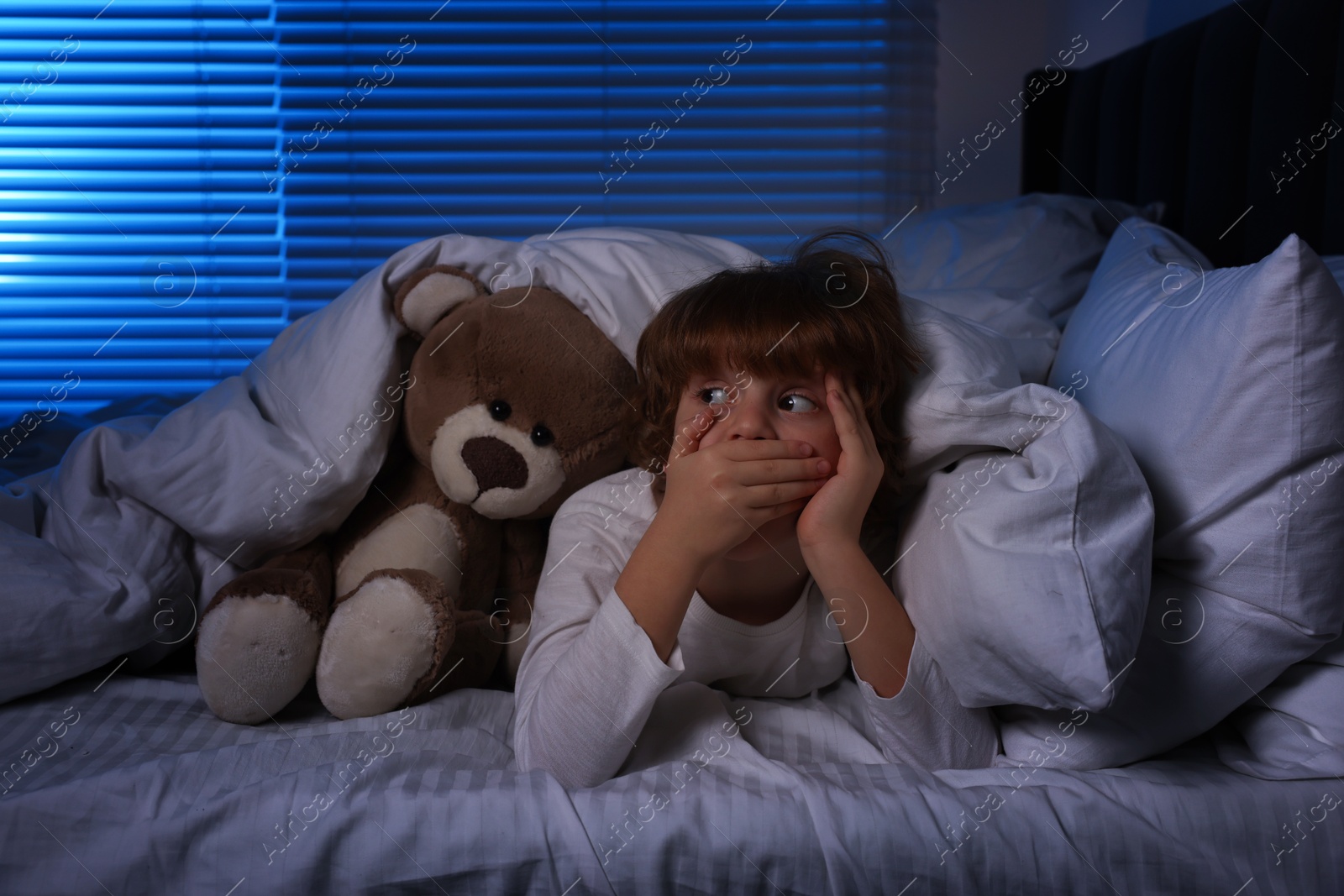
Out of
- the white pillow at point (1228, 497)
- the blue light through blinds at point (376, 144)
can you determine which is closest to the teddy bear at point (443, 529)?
the white pillow at point (1228, 497)

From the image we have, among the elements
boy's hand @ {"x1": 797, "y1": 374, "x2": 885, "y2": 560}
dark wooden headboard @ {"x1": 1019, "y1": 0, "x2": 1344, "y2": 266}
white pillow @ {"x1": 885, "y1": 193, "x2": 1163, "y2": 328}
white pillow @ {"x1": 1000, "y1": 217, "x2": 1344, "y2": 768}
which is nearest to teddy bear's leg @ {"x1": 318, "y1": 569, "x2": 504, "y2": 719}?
boy's hand @ {"x1": 797, "y1": 374, "x2": 885, "y2": 560}

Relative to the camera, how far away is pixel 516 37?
2.05 meters

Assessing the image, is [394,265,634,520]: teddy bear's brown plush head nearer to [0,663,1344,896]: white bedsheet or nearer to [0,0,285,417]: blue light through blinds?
[0,663,1344,896]: white bedsheet

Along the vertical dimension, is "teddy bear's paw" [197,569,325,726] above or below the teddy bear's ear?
below

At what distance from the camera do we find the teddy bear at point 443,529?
780mm

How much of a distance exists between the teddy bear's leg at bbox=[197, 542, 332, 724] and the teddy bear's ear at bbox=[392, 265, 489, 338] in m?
0.29

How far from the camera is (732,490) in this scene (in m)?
0.70

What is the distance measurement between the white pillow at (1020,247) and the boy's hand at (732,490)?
64 cm

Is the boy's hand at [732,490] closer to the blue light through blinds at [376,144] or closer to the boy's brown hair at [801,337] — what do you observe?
the boy's brown hair at [801,337]

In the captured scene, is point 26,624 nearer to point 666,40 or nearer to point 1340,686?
point 1340,686

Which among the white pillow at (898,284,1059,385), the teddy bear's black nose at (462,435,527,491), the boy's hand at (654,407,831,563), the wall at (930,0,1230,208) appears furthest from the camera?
the wall at (930,0,1230,208)

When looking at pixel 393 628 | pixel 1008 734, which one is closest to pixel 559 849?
pixel 393 628

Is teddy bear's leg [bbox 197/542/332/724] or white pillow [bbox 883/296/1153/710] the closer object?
white pillow [bbox 883/296/1153/710]

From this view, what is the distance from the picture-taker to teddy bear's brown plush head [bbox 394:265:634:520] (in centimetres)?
88
